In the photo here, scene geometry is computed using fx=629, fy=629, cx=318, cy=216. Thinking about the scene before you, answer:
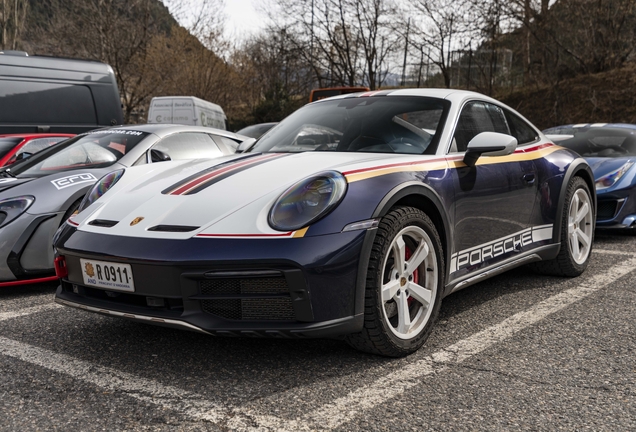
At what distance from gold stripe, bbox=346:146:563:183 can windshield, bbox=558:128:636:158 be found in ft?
8.92

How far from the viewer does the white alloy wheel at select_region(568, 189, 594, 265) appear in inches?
185

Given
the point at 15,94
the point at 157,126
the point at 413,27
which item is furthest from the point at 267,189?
the point at 413,27

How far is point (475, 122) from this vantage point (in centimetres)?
395

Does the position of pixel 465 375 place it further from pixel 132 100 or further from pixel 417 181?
pixel 132 100

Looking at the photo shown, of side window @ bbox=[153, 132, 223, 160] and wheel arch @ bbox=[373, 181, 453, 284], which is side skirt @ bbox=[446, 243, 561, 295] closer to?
wheel arch @ bbox=[373, 181, 453, 284]

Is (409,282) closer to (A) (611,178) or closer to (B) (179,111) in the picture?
(A) (611,178)

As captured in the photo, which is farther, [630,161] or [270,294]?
[630,161]

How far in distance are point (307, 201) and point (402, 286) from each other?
2.14ft

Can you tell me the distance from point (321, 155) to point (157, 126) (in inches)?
109

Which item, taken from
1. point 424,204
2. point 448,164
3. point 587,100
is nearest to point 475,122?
point 448,164

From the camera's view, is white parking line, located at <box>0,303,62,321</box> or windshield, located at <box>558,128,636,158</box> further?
windshield, located at <box>558,128,636,158</box>

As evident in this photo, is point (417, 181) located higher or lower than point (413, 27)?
lower

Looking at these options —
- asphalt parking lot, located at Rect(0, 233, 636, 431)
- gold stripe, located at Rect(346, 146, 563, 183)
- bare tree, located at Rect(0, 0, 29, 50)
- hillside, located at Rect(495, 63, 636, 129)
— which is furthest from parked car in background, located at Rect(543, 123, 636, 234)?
bare tree, located at Rect(0, 0, 29, 50)

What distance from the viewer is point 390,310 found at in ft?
9.78
